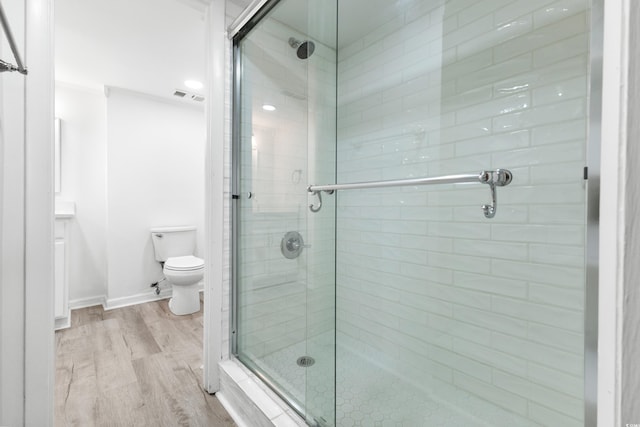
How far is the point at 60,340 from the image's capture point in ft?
6.53

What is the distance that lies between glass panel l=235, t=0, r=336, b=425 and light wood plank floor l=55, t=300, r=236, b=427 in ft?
1.14

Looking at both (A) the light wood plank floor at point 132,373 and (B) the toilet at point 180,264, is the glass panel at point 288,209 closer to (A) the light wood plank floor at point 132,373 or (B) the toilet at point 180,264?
(A) the light wood plank floor at point 132,373

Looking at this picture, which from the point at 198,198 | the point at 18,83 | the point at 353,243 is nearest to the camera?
the point at 18,83

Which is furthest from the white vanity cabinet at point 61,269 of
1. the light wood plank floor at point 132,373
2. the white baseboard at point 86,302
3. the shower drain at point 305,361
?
the shower drain at point 305,361

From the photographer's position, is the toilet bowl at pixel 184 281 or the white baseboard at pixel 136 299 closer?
the toilet bowl at pixel 184 281

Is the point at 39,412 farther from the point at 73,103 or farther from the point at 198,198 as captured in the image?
the point at 73,103

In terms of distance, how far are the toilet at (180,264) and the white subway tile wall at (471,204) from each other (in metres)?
1.42

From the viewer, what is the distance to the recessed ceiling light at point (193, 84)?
8.50 feet

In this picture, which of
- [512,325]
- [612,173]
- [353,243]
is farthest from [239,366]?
[612,173]

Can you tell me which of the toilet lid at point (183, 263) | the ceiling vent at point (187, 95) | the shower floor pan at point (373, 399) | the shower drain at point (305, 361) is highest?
the ceiling vent at point (187, 95)

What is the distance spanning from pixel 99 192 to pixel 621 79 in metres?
3.52

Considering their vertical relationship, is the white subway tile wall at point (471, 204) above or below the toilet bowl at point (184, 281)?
above

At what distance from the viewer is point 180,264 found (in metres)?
2.52

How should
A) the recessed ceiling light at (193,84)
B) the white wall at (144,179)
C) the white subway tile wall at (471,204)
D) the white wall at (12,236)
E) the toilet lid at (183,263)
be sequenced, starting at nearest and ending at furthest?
the white wall at (12,236)
the white subway tile wall at (471,204)
the toilet lid at (183,263)
the recessed ceiling light at (193,84)
the white wall at (144,179)
